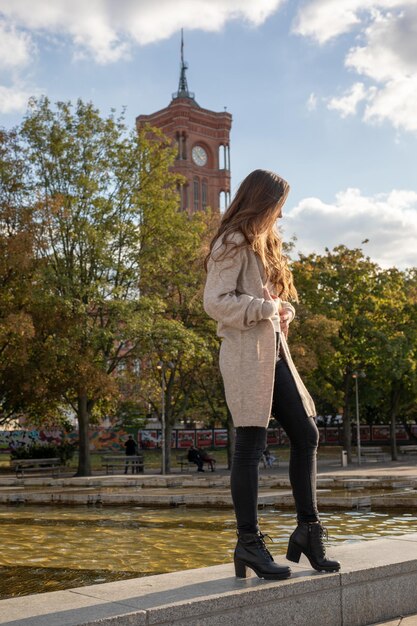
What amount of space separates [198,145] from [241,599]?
108725 mm

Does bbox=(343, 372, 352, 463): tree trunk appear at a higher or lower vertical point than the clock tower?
lower

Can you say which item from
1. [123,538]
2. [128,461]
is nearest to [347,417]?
[128,461]

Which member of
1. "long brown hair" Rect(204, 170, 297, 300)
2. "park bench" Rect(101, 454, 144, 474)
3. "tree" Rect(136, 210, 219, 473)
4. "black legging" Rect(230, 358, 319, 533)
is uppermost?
"tree" Rect(136, 210, 219, 473)

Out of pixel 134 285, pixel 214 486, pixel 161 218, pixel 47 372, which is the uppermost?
pixel 161 218

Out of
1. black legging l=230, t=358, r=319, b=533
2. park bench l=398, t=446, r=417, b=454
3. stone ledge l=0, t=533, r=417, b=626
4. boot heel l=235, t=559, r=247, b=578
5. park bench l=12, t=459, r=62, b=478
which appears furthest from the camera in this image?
park bench l=398, t=446, r=417, b=454

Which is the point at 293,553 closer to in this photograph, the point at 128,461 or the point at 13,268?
the point at 13,268

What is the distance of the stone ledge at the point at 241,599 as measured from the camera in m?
3.29

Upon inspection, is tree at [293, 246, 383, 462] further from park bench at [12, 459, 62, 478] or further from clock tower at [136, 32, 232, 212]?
clock tower at [136, 32, 232, 212]

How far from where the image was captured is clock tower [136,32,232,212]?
10581cm

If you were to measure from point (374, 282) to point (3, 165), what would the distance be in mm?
18900

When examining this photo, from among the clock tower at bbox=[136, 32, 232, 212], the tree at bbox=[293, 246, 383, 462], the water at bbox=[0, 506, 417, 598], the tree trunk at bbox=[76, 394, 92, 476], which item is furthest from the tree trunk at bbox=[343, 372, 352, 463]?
the clock tower at bbox=[136, 32, 232, 212]

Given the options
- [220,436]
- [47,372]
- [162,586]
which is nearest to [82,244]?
[47,372]

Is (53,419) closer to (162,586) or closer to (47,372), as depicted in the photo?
(47,372)

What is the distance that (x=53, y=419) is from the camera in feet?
112
